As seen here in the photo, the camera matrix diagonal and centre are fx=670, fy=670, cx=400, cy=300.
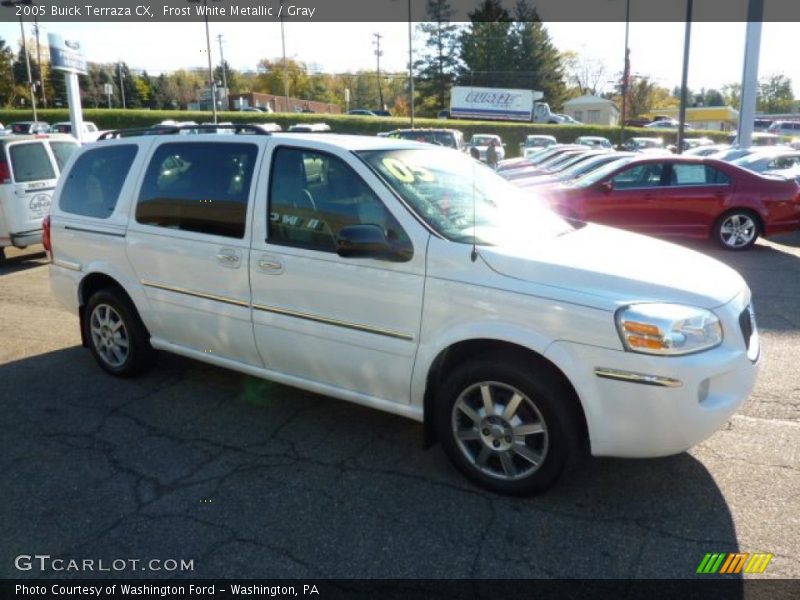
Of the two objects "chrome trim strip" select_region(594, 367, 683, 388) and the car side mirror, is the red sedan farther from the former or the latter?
"chrome trim strip" select_region(594, 367, 683, 388)

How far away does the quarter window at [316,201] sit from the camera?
3730mm

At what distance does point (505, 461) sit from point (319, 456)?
3.67 ft

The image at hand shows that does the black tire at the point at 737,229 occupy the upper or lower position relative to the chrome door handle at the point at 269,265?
lower

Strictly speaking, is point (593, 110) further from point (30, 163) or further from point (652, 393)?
point (652, 393)

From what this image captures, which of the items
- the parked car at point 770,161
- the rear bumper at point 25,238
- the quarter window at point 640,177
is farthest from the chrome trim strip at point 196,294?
the parked car at point 770,161

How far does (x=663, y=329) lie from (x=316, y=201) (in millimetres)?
2032

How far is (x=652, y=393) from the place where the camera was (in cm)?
299

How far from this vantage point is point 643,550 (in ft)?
9.79

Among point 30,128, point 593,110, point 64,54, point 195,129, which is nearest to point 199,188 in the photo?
point 195,129

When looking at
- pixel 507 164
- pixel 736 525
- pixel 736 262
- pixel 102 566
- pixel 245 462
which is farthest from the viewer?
pixel 507 164

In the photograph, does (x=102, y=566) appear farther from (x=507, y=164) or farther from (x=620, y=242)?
(x=507, y=164)

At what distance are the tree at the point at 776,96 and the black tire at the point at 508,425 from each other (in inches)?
5009

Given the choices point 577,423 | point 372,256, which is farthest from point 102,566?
point 577,423

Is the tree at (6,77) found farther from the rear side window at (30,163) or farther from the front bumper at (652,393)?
the front bumper at (652,393)
